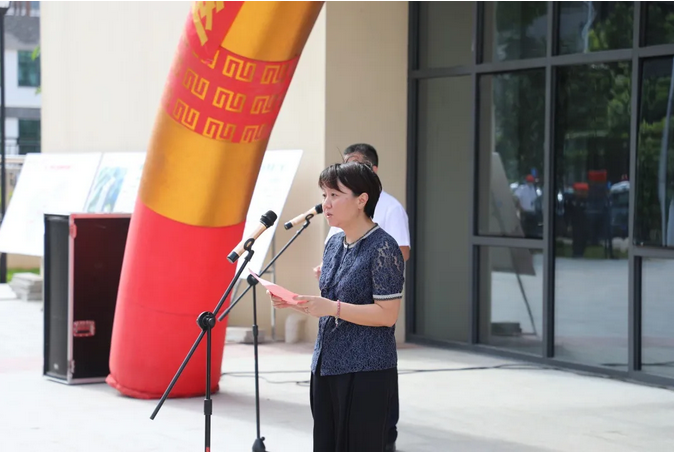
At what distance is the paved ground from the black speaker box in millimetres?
231

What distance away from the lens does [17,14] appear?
151 ft

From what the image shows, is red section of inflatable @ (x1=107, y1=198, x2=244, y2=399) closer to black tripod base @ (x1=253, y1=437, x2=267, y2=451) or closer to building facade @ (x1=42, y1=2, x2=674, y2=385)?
black tripod base @ (x1=253, y1=437, x2=267, y2=451)

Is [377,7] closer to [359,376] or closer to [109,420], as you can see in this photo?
[109,420]

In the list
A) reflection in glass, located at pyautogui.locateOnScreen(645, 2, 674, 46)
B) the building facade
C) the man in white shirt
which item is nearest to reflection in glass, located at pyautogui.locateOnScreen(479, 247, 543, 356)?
the building facade

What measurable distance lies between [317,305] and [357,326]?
0.95 ft

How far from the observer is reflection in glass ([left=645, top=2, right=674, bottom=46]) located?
822cm

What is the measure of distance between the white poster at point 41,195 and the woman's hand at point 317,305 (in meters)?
10.9

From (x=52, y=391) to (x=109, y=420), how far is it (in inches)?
49.3

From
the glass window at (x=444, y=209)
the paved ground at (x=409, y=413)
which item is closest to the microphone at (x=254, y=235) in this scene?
the paved ground at (x=409, y=413)

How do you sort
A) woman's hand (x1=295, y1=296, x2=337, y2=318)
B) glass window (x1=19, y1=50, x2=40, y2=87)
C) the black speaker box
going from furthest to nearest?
1. glass window (x1=19, y1=50, x2=40, y2=87)
2. the black speaker box
3. woman's hand (x1=295, y1=296, x2=337, y2=318)

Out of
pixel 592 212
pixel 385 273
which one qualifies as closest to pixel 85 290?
pixel 592 212

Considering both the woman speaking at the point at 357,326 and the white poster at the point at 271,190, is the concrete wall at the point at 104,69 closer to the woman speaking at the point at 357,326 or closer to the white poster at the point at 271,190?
the white poster at the point at 271,190

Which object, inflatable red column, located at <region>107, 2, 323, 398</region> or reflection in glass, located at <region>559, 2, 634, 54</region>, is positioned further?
reflection in glass, located at <region>559, 2, 634, 54</region>

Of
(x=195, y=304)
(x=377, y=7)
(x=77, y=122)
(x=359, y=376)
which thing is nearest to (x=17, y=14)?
(x=77, y=122)
